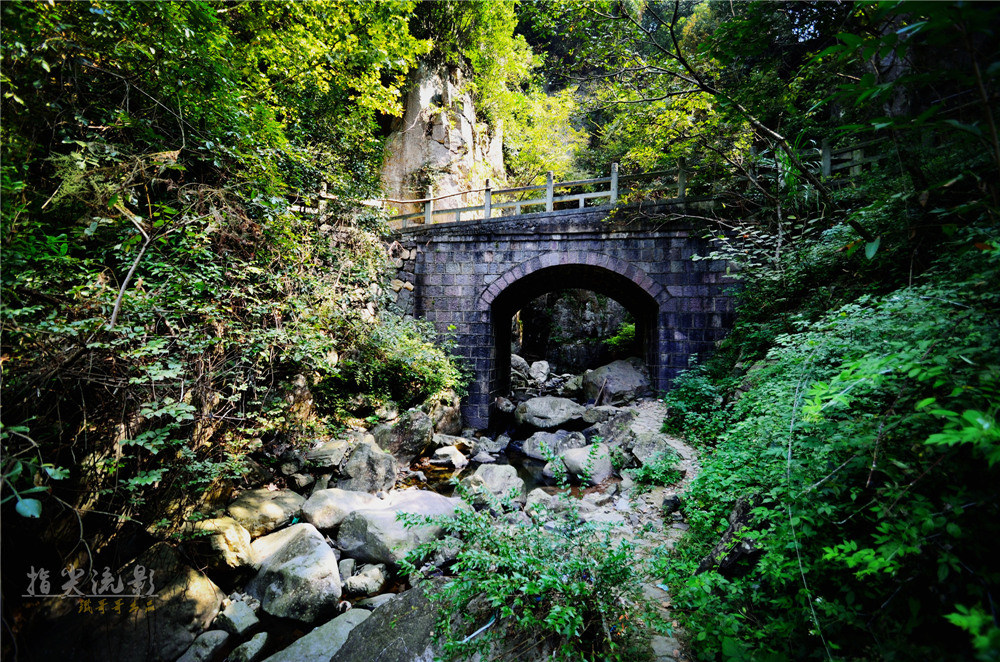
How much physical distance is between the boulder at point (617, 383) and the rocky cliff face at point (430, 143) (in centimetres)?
661

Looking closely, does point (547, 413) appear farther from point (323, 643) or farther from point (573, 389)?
point (323, 643)

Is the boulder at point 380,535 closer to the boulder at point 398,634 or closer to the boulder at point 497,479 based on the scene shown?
the boulder at point 398,634

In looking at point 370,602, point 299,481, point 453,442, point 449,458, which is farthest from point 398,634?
point 453,442

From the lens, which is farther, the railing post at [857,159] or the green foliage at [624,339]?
the green foliage at [624,339]

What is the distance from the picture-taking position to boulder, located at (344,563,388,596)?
3.04 meters

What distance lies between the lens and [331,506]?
3676 mm

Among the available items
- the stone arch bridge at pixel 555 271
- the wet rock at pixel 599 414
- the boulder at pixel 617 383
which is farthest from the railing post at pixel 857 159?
the wet rock at pixel 599 414

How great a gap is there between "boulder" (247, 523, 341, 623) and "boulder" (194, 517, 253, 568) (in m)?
0.11

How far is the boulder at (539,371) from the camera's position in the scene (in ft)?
41.5

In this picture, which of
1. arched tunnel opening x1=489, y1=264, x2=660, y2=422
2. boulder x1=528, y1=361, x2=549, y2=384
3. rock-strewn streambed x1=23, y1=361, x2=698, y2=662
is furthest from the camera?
boulder x1=528, y1=361, x2=549, y2=384

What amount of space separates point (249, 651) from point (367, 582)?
0.83 metres

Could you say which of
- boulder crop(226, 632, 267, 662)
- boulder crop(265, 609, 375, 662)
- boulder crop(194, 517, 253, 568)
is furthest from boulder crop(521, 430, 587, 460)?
boulder crop(226, 632, 267, 662)

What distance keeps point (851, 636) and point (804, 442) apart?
0.73 metres

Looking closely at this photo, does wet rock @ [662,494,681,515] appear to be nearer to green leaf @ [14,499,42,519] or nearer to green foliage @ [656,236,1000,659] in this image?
green foliage @ [656,236,1000,659]
